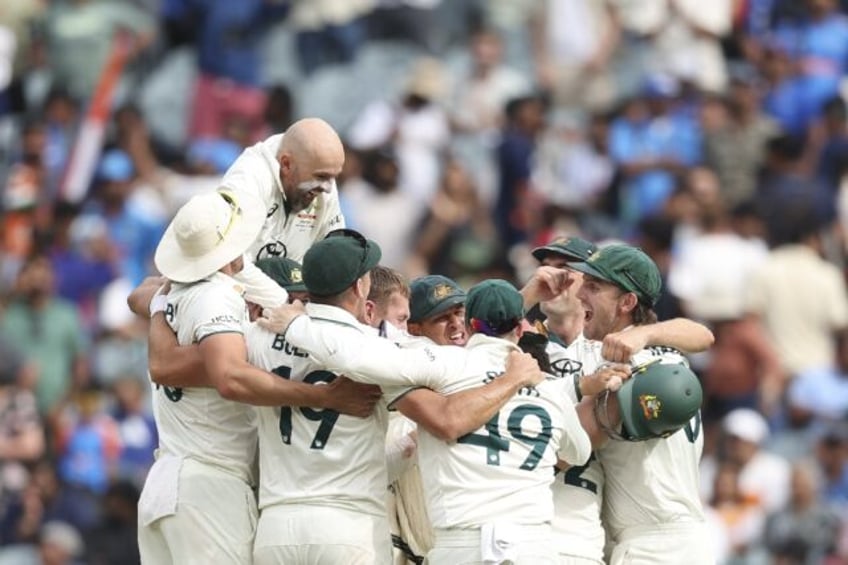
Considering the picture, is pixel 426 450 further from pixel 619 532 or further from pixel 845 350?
pixel 845 350

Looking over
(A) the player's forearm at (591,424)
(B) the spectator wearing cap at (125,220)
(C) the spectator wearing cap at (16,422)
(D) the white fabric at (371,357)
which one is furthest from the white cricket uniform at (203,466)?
(B) the spectator wearing cap at (125,220)

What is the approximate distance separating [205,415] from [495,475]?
1509 mm

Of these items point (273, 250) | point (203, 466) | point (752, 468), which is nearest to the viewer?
point (203, 466)

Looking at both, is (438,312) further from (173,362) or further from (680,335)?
(173,362)

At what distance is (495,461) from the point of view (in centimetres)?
999

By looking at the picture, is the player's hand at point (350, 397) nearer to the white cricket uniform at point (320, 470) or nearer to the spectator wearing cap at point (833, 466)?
the white cricket uniform at point (320, 470)

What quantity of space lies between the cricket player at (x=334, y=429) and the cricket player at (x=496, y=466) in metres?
0.11

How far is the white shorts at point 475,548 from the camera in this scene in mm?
9930

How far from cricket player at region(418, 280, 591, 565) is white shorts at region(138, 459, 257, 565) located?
0.94m

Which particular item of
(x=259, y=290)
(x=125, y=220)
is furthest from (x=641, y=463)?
(x=125, y=220)

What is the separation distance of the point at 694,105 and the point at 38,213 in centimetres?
587

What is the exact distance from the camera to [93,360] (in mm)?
19000

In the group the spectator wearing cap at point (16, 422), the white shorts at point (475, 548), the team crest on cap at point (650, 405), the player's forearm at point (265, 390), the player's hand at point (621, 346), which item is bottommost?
the spectator wearing cap at point (16, 422)

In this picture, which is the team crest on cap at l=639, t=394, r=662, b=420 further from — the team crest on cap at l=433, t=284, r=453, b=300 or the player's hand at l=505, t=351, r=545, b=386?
the team crest on cap at l=433, t=284, r=453, b=300
